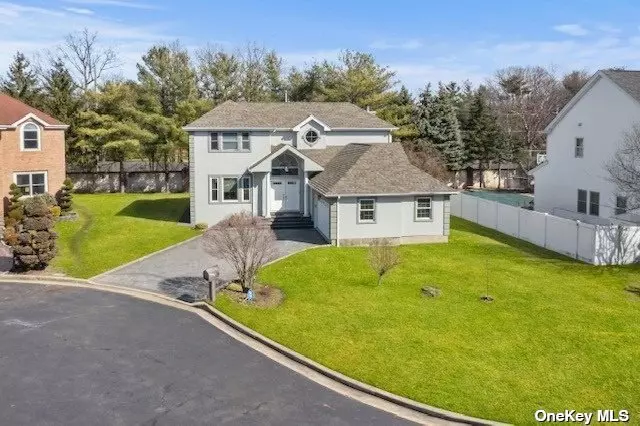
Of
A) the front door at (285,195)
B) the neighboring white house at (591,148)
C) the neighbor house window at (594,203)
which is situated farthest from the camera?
the front door at (285,195)

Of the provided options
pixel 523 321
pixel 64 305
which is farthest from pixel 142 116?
pixel 523 321

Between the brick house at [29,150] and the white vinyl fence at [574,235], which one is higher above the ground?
the brick house at [29,150]

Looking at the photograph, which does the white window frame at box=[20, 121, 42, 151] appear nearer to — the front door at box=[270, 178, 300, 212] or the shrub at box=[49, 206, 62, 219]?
the shrub at box=[49, 206, 62, 219]

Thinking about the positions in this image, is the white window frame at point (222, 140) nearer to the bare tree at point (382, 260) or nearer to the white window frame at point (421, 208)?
the white window frame at point (421, 208)

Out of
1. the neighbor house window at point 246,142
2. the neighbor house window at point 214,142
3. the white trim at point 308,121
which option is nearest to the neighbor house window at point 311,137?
the white trim at point 308,121

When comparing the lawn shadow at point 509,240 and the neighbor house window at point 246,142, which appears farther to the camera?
the neighbor house window at point 246,142

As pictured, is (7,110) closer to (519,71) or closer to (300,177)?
(300,177)

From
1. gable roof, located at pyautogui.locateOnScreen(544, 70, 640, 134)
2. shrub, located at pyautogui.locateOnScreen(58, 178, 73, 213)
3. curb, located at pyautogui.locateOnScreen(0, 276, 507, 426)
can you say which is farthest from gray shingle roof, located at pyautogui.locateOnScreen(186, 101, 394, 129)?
curb, located at pyautogui.locateOnScreen(0, 276, 507, 426)
